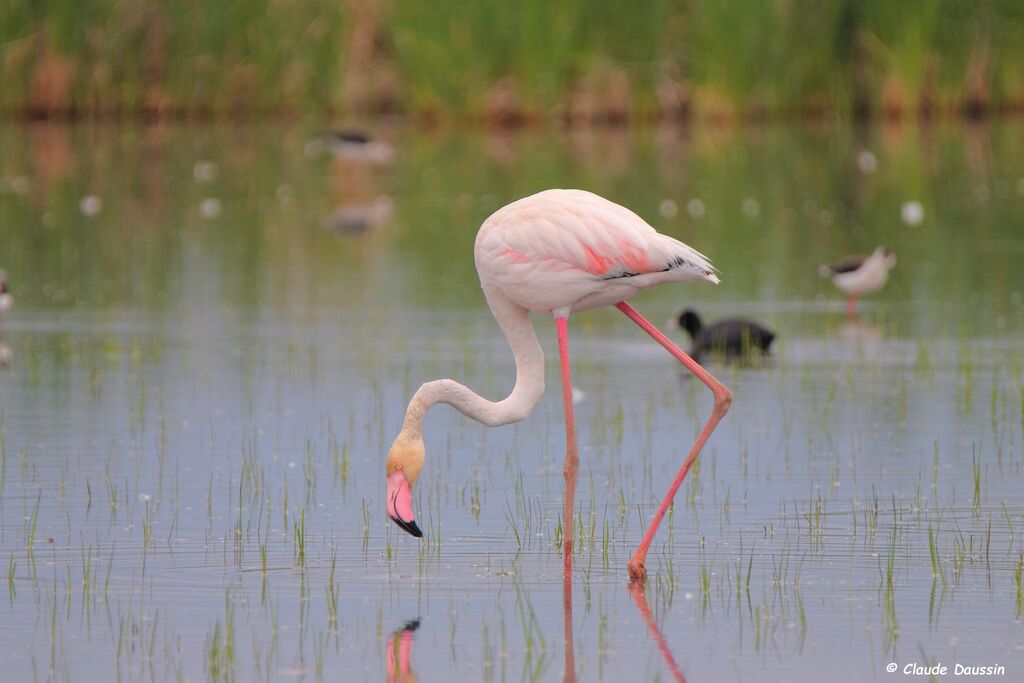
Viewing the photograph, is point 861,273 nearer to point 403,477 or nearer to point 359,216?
point 403,477

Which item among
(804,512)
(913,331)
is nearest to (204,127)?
(913,331)

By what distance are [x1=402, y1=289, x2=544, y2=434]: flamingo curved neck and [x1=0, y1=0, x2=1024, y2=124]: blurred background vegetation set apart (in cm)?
2552

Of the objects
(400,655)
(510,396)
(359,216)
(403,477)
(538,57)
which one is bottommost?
(400,655)

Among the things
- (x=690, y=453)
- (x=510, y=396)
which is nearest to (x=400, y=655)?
(x=510, y=396)

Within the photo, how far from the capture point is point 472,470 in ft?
31.2

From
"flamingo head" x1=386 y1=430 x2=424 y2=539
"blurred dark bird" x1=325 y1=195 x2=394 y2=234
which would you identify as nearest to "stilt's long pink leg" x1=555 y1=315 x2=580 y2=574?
"flamingo head" x1=386 y1=430 x2=424 y2=539

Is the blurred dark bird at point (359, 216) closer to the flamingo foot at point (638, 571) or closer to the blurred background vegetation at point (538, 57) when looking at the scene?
the blurred background vegetation at point (538, 57)

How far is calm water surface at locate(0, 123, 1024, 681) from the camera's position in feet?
21.8

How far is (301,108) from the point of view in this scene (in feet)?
119

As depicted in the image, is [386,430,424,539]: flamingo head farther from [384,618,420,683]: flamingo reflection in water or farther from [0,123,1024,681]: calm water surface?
[384,618,420,683]: flamingo reflection in water

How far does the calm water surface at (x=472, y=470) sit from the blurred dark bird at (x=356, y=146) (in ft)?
28.0

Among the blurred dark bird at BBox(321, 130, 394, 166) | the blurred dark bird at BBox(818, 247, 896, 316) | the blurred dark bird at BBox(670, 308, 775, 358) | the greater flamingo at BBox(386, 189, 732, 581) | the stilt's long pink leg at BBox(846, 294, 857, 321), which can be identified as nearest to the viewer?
the greater flamingo at BBox(386, 189, 732, 581)

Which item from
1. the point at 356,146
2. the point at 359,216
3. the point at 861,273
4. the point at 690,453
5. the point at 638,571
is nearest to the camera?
the point at 638,571

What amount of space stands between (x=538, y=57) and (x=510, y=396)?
86.6ft
